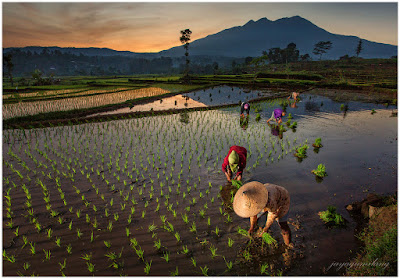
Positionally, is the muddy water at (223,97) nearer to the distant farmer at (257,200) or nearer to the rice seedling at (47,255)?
the distant farmer at (257,200)

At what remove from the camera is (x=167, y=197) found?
5.21 metres

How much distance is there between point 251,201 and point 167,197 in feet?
9.52

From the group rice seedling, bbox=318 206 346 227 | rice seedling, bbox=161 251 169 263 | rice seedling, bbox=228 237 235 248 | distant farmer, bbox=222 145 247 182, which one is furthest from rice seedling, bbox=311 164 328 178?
rice seedling, bbox=161 251 169 263

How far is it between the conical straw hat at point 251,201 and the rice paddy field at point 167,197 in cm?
96

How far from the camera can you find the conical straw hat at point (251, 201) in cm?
283

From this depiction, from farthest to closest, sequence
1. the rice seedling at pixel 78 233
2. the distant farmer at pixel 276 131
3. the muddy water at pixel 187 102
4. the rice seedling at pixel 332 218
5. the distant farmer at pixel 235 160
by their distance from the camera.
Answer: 1. the muddy water at pixel 187 102
2. the distant farmer at pixel 276 131
3. the distant farmer at pixel 235 160
4. the rice seedling at pixel 332 218
5. the rice seedling at pixel 78 233

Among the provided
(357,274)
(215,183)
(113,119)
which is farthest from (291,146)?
(113,119)

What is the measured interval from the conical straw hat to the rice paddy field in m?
0.96

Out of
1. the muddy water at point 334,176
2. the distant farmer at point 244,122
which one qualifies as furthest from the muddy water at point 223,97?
the muddy water at point 334,176

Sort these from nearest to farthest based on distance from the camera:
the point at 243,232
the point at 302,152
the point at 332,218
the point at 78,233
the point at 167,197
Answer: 1. the point at 243,232
2. the point at 78,233
3. the point at 332,218
4. the point at 167,197
5. the point at 302,152

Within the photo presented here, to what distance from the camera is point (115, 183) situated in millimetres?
5816

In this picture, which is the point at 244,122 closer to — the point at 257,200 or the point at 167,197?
the point at 167,197

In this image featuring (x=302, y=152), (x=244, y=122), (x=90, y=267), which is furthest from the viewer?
(x=244, y=122)

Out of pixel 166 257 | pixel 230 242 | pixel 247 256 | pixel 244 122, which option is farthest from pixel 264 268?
pixel 244 122
